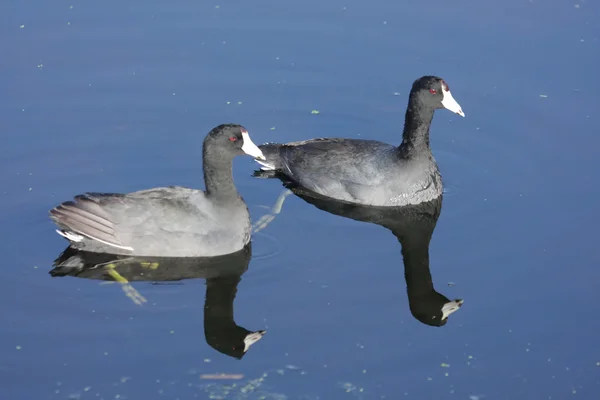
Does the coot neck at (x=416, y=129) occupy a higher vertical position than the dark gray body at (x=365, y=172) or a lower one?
higher

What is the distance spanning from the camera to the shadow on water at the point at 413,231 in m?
9.37

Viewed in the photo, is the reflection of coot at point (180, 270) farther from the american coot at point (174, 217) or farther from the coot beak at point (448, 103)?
the coot beak at point (448, 103)

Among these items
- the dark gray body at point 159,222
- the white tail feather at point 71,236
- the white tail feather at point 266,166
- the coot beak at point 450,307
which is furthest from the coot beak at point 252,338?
the white tail feather at point 266,166

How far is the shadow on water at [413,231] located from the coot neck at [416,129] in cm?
56

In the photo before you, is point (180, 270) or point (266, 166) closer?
point (180, 270)

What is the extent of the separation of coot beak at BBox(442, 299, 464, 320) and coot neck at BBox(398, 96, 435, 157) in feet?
7.36

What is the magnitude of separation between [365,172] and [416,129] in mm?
676

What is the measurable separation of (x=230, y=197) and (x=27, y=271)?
1.90m

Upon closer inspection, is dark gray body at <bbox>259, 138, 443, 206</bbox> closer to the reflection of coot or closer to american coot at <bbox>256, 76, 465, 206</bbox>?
american coot at <bbox>256, 76, 465, 206</bbox>

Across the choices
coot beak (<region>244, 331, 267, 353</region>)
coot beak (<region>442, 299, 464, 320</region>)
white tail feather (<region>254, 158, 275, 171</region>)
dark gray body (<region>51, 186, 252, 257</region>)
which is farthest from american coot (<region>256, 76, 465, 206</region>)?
coot beak (<region>244, 331, 267, 353</region>)

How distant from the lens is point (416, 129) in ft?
36.6

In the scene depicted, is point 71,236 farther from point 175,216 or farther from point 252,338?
point 252,338

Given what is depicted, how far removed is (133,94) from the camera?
12.4 metres

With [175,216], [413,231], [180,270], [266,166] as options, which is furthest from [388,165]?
[180,270]
